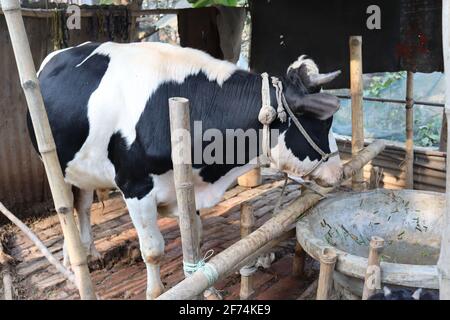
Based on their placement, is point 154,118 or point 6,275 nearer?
point 154,118

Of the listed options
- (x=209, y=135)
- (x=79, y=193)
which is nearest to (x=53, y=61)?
(x=79, y=193)

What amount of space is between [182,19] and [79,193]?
286 centimetres

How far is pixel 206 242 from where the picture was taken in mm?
4293

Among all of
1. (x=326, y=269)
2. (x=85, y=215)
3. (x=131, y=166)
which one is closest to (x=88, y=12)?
(x=85, y=215)

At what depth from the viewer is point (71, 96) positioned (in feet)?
10.4

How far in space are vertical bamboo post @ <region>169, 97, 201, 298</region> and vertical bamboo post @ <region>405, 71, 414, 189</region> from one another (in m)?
3.53

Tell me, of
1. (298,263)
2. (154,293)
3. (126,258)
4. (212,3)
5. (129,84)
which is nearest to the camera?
(129,84)

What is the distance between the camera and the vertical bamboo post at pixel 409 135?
491 cm

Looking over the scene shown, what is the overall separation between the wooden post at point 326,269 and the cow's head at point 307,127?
71 cm

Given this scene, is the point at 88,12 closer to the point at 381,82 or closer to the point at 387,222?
the point at 387,222

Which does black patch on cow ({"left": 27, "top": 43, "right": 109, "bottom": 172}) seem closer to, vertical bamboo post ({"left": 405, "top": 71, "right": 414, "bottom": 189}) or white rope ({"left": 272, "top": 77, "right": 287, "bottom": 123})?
white rope ({"left": 272, "top": 77, "right": 287, "bottom": 123})

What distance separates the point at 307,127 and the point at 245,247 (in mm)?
922

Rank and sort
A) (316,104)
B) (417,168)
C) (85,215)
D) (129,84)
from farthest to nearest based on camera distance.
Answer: (417,168)
(85,215)
(129,84)
(316,104)

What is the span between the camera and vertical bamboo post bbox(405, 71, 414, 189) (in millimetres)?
4906
